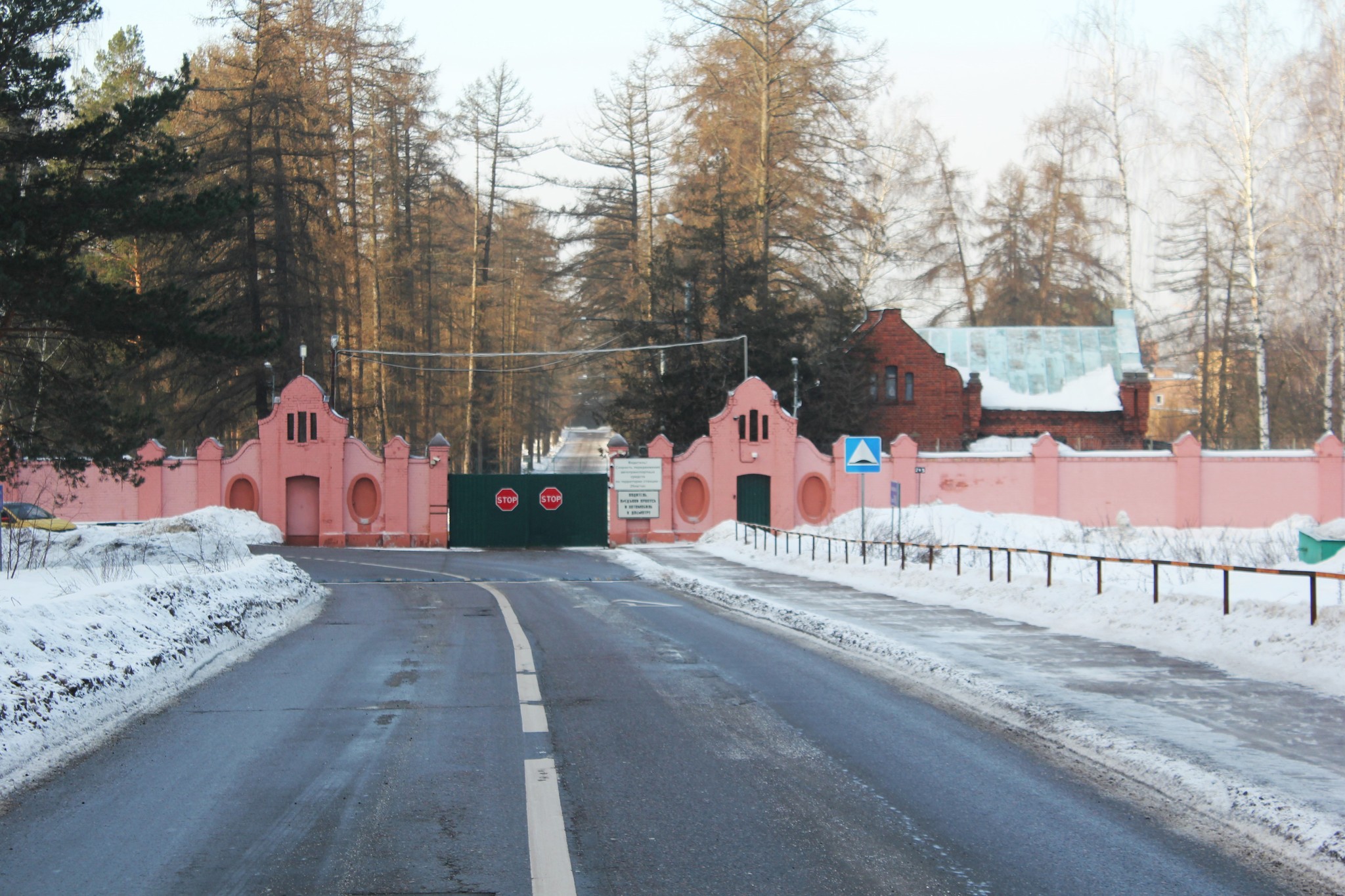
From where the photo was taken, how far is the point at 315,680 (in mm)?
10188

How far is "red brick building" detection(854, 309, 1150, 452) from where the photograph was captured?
51.2 meters

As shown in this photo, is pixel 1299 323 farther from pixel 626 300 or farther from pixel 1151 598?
pixel 1151 598

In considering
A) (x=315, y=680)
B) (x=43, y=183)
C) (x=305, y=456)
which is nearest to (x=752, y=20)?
(x=305, y=456)

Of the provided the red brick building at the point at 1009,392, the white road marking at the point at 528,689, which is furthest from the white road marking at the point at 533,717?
the red brick building at the point at 1009,392

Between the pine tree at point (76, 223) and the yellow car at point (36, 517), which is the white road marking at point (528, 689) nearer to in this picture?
the pine tree at point (76, 223)

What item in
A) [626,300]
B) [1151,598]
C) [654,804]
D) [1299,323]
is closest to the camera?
[654,804]

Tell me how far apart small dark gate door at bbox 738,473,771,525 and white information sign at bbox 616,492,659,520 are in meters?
3.06

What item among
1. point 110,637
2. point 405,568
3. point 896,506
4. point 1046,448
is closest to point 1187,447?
point 1046,448

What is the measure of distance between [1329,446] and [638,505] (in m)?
23.8

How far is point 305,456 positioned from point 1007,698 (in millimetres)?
36037

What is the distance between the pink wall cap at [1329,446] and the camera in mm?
39281

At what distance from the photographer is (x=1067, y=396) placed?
52938mm

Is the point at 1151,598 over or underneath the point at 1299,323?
underneath

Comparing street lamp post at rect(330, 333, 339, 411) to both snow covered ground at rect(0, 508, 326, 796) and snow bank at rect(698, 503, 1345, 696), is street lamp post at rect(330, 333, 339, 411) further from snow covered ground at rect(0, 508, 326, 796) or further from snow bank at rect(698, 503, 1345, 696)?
snow covered ground at rect(0, 508, 326, 796)
